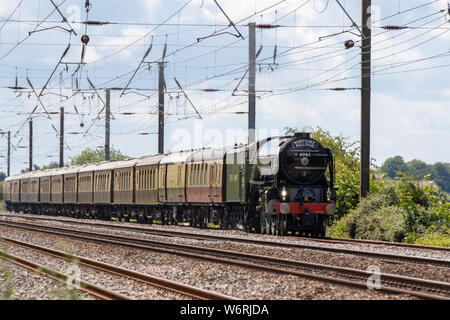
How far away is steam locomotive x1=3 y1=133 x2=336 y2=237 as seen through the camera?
24359mm

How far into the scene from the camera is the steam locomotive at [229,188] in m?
24.4

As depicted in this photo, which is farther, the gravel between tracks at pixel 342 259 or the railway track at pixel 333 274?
the gravel between tracks at pixel 342 259

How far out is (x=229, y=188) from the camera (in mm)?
28016

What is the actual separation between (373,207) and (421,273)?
11689 mm

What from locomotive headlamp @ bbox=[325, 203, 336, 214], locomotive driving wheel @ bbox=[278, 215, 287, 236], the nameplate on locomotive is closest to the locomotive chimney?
the nameplate on locomotive

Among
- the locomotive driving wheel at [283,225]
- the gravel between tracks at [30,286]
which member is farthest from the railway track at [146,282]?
the locomotive driving wheel at [283,225]

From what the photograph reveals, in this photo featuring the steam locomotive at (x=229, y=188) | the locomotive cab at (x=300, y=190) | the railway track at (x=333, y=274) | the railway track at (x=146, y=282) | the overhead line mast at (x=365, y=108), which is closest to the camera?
the railway track at (x=146, y=282)

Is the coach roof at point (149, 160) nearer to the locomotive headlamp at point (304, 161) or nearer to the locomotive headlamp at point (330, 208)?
the locomotive headlamp at point (304, 161)

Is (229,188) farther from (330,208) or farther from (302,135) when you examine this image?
(330,208)

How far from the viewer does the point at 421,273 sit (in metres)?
13.7

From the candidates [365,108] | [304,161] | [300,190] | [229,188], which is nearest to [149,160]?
[229,188]

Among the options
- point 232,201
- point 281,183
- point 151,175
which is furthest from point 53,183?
point 281,183

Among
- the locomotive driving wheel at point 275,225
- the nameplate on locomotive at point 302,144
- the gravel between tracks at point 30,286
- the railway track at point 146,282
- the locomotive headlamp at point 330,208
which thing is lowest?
the gravel between tracks at point 30,286

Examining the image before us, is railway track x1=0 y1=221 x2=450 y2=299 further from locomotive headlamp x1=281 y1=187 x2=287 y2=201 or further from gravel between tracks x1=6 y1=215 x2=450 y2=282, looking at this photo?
locomotive headlamp x1=281 y1=187 x2=287 y2=201
